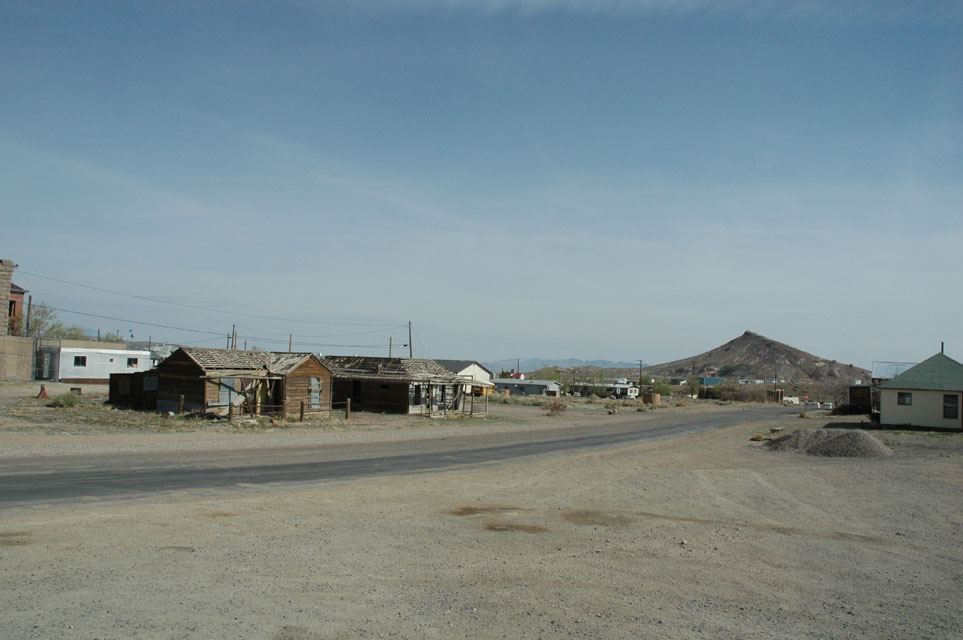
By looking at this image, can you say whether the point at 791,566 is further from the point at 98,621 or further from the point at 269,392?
the point at 269,392

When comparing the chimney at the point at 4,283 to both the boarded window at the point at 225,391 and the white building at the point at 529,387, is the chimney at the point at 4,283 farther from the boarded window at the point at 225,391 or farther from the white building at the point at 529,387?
the white building at the point at 529,387

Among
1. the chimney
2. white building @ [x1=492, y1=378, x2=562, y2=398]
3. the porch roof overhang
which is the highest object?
the chimney

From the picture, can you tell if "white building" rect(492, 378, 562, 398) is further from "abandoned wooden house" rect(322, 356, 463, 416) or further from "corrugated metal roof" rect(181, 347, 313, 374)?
"corrugated metal roof" rect(181, 347, 313, 374)

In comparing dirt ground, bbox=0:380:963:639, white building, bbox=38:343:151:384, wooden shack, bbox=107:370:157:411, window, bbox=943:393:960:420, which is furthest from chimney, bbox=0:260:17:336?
window, bbox=943:393:960:420

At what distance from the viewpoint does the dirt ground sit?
7.14m

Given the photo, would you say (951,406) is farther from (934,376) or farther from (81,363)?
(81,363)

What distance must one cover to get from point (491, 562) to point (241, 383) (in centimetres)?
3131

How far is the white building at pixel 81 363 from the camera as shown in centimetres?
6482

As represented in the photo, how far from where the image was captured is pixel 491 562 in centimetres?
976

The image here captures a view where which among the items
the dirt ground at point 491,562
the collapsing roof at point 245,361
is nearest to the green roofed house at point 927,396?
the dirt ground at point 491,562

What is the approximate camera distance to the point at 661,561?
1002 cm

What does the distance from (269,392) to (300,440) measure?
1182cm

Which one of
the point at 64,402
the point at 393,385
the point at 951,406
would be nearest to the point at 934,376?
the point at 951,406

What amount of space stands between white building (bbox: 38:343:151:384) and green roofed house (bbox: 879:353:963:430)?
63266mm
